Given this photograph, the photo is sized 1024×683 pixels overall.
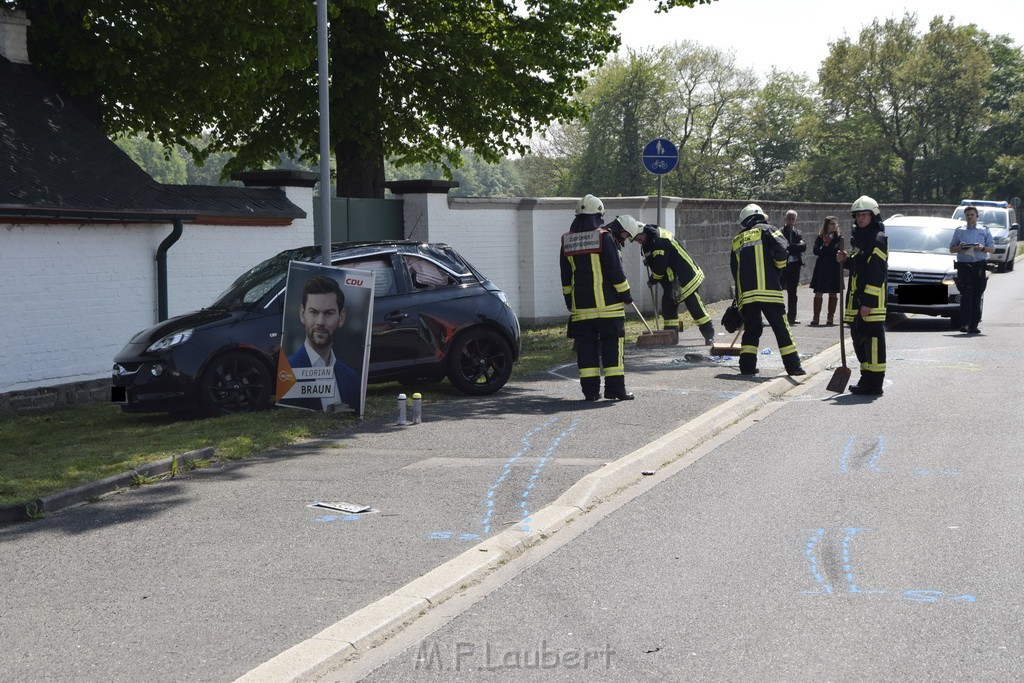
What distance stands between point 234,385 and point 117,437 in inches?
50.9

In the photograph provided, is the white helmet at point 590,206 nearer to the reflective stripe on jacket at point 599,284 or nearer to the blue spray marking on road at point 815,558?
the reflective stripe on jacket at point 599,284

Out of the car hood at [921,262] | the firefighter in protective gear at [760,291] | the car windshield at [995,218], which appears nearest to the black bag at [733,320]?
the firefighter in protective gear at [760,291]

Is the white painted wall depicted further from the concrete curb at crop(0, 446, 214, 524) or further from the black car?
the concrete curb at crop(0, 446, 214, 524)

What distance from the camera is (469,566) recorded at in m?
6.11

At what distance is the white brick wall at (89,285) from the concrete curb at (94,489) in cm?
490

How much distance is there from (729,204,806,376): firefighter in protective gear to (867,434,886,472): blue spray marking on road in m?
3.53

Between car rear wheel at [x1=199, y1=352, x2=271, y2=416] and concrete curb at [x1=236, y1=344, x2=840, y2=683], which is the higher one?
car rear wheel at [x1=199, y1=352, x2=271, y2=416]

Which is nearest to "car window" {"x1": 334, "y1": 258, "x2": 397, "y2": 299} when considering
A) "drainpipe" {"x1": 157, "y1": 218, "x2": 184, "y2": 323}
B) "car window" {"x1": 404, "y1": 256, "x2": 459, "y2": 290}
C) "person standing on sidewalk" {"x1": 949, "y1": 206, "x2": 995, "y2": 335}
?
"car window" {"x1": 404, "y1": 256, "x2": 459, "y2": 290}

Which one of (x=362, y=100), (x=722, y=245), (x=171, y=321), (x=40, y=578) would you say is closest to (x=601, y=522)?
(x=40, y=578)

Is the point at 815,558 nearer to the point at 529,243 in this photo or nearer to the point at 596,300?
the point at 596,300

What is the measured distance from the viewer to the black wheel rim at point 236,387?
11336 millimetres

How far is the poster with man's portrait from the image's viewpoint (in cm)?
1088

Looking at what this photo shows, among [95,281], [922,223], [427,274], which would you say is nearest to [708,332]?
[427,274]

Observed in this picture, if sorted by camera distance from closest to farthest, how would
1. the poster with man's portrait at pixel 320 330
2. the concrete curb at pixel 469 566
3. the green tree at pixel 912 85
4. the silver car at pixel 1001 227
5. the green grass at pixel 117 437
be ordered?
the concrete curb at pixel 469 566
the green grass at pixel 117 437
the poster with man's portrait at pixel 320 330
the silver car at pixel 1001 227
the green tree at pixel 912 85
